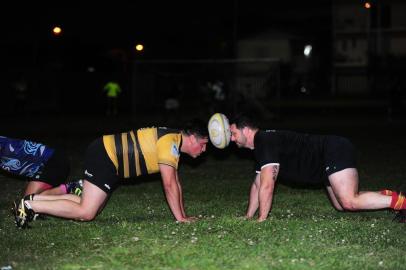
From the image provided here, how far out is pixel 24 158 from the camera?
344 inches

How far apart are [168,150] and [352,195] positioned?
2.33 metres

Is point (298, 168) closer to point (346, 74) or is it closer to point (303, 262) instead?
point (303, 262)

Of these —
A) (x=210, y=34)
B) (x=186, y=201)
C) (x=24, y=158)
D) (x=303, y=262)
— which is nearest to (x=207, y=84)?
(x=186, y=201)

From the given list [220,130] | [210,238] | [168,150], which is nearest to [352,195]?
[220,130]

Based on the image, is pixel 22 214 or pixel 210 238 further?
pixel 22 214

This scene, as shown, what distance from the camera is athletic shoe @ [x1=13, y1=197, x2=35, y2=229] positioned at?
26.8 ft

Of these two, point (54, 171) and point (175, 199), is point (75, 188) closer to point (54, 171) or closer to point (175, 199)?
point (54, 171)

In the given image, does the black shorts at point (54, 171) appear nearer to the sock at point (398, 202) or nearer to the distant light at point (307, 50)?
the sock at point (398, 202)

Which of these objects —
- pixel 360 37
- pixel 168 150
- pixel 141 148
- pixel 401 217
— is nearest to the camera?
pixel 168 150

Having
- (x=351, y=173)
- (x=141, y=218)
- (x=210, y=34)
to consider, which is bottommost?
(x=141, y=218)

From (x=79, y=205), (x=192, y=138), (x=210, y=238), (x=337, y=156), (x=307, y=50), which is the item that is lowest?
(x=210, y=238)

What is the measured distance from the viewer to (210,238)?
7398 mm

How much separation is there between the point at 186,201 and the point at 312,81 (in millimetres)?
64544

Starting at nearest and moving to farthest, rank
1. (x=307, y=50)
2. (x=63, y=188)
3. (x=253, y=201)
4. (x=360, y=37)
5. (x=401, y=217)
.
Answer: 1. (x=401, y=217)
2. (x=253, y=201)
3. (x=63, y=188)
4. (x=360, y=37)
5. (x=307, y=50)
